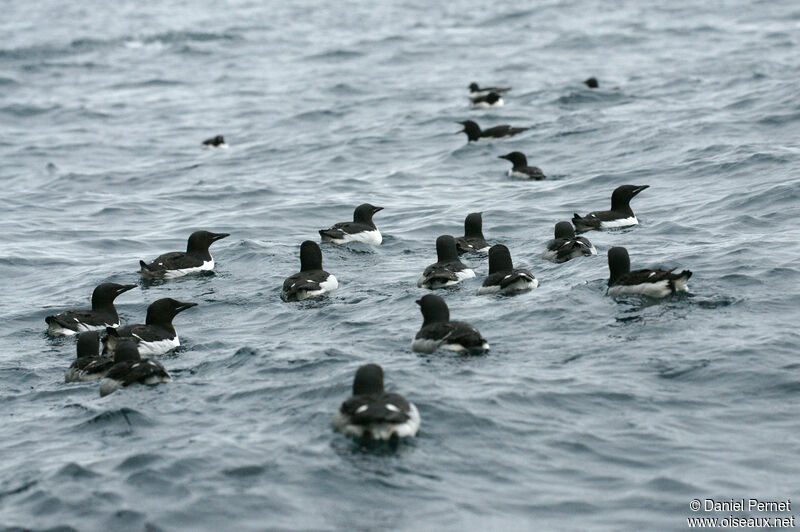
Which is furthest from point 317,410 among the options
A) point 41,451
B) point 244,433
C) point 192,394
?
point 41,451

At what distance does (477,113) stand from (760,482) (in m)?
22.4

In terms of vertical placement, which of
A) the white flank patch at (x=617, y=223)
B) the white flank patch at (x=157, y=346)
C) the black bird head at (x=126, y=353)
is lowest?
the white flank patch at (x=617, y=223)

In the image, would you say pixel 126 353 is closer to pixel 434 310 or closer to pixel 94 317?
pixel 94 317

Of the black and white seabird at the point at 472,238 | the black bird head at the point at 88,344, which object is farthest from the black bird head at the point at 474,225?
the black bird head at the point at 88,344

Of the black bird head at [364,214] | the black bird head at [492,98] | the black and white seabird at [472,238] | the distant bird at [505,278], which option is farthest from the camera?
the black bird head at [492,98]

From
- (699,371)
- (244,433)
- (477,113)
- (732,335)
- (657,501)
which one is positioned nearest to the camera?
(657,501)

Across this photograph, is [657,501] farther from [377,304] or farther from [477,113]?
[477,113]

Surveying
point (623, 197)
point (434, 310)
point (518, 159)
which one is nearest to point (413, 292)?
point (434, 310)

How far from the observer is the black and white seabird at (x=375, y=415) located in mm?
9938

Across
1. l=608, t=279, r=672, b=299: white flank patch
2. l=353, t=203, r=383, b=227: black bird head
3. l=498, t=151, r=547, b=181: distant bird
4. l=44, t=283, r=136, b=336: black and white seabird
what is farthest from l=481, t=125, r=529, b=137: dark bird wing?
l=608, t=279, r=672, b=299: white flank patch

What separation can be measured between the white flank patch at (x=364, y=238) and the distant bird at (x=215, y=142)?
11.1 m

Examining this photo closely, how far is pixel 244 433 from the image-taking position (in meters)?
10.5

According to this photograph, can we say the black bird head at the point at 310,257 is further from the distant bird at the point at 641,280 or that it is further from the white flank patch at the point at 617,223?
the white flank patch at the point at 617,223

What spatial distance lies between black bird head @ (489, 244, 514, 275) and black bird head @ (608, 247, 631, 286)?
1463 millimetres
